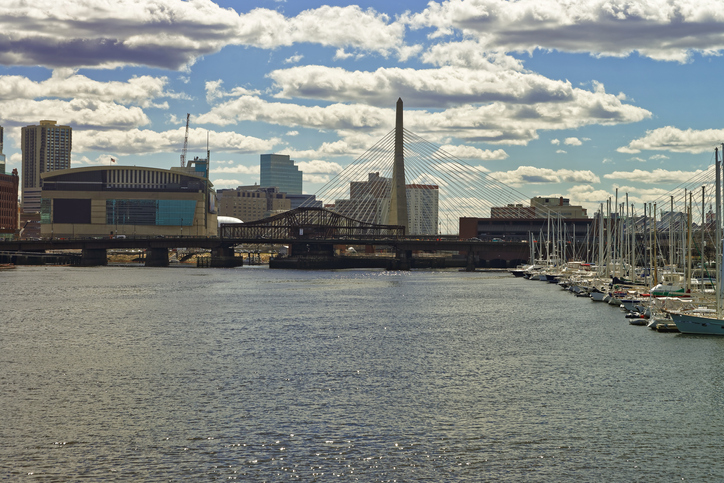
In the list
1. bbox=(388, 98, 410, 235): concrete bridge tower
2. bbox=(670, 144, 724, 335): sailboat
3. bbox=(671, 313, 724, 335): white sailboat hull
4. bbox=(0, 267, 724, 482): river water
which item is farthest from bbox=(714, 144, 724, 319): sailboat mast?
bbox=(388, 98, 410, 235): concrete bridge tower

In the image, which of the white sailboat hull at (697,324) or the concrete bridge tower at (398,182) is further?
the concrete bridge tower at (398,182)

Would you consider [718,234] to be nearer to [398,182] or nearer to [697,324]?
[697,324]

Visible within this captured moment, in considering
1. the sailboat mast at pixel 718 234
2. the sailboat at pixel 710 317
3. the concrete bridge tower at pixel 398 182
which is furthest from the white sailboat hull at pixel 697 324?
the concrete bridge tower at pixel 398 182

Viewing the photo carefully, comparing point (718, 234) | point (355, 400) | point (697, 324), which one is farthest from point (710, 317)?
point (355, 400)

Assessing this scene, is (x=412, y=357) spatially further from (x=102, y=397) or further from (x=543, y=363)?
(x=102, y=397)

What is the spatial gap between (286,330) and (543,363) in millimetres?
23850

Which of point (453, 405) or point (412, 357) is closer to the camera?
point (453, 405)

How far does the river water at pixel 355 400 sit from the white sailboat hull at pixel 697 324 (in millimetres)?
830

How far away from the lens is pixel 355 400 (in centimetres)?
3822

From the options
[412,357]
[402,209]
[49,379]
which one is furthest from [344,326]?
[402,209]

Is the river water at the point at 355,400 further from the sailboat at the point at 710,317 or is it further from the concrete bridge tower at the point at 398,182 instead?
the concrete bridge tower at the point at 398,182

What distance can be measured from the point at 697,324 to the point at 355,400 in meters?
32.4

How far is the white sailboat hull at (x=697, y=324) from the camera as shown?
58250mm

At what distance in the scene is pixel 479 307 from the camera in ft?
298
